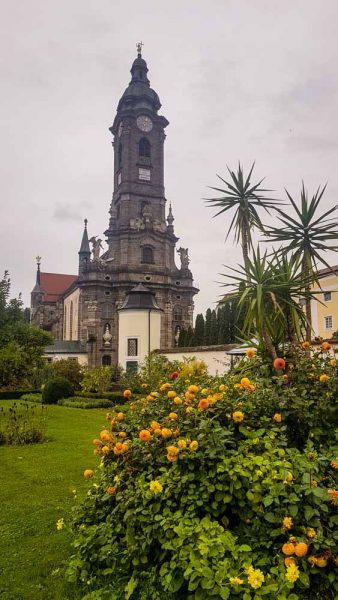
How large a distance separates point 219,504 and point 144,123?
53460mm

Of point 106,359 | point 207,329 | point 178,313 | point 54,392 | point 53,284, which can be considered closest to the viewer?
point 54,392

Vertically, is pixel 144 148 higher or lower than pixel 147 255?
higher

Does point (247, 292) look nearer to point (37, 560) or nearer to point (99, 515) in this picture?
point (99, 515)

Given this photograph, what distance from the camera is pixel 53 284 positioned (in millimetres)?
73188

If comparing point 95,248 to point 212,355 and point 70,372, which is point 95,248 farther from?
point 212,355

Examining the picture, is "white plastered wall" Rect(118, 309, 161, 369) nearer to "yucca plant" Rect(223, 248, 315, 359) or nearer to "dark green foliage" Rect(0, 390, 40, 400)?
"dark green foliage" Rect(0, 390, 40, 400)

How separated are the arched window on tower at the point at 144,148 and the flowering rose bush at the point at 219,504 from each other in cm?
5061

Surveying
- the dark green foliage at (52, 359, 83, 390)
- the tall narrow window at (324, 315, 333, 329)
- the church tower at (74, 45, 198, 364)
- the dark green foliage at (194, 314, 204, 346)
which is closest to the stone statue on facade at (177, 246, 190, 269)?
the church tower at (74, 45, 198, 364)

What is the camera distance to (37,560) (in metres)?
4.82

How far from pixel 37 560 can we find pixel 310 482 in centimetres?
350

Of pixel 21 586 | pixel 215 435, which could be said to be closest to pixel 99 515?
pixel 21 586

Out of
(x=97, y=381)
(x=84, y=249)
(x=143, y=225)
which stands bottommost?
(x=97, y=381)

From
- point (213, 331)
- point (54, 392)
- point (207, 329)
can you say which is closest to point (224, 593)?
point (54, 392)

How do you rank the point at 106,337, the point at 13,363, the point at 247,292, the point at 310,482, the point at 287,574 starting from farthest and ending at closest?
the point at 106,337 < the point at 13,363 < the point at 247,292 < the point at 310,482 < the point at 287,574
